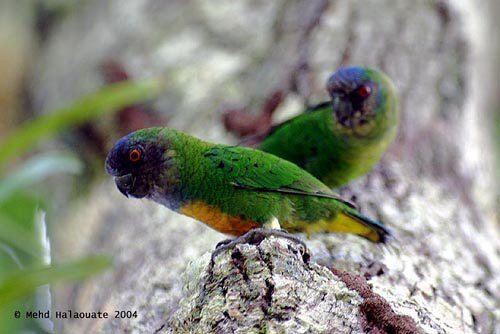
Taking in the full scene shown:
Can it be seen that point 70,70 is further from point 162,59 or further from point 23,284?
point 23,284

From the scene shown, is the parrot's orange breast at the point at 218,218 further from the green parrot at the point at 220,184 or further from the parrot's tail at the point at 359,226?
the parrot's tail at the point at 359,226

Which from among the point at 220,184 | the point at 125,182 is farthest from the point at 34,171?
the point at 220,184

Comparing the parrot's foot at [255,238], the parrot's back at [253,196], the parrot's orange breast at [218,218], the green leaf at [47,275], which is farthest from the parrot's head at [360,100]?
the green leaf at [47,275]

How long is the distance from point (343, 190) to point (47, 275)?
1831 millimetres

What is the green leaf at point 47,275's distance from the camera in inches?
128

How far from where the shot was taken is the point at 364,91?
154 inches

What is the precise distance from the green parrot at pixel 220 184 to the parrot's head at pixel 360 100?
81 cm

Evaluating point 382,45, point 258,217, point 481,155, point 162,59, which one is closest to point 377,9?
point 382,45

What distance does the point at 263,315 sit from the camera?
240 centimetres

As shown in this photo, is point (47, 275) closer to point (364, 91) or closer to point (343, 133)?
point (343, 133)

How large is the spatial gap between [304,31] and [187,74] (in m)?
0.99

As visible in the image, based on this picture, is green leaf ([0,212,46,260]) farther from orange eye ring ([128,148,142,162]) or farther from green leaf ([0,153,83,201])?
orange eye ring ([128,148,142,162])

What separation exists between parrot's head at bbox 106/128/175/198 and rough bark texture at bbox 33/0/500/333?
472 mm

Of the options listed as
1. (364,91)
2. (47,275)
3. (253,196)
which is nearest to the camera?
(253,196)
